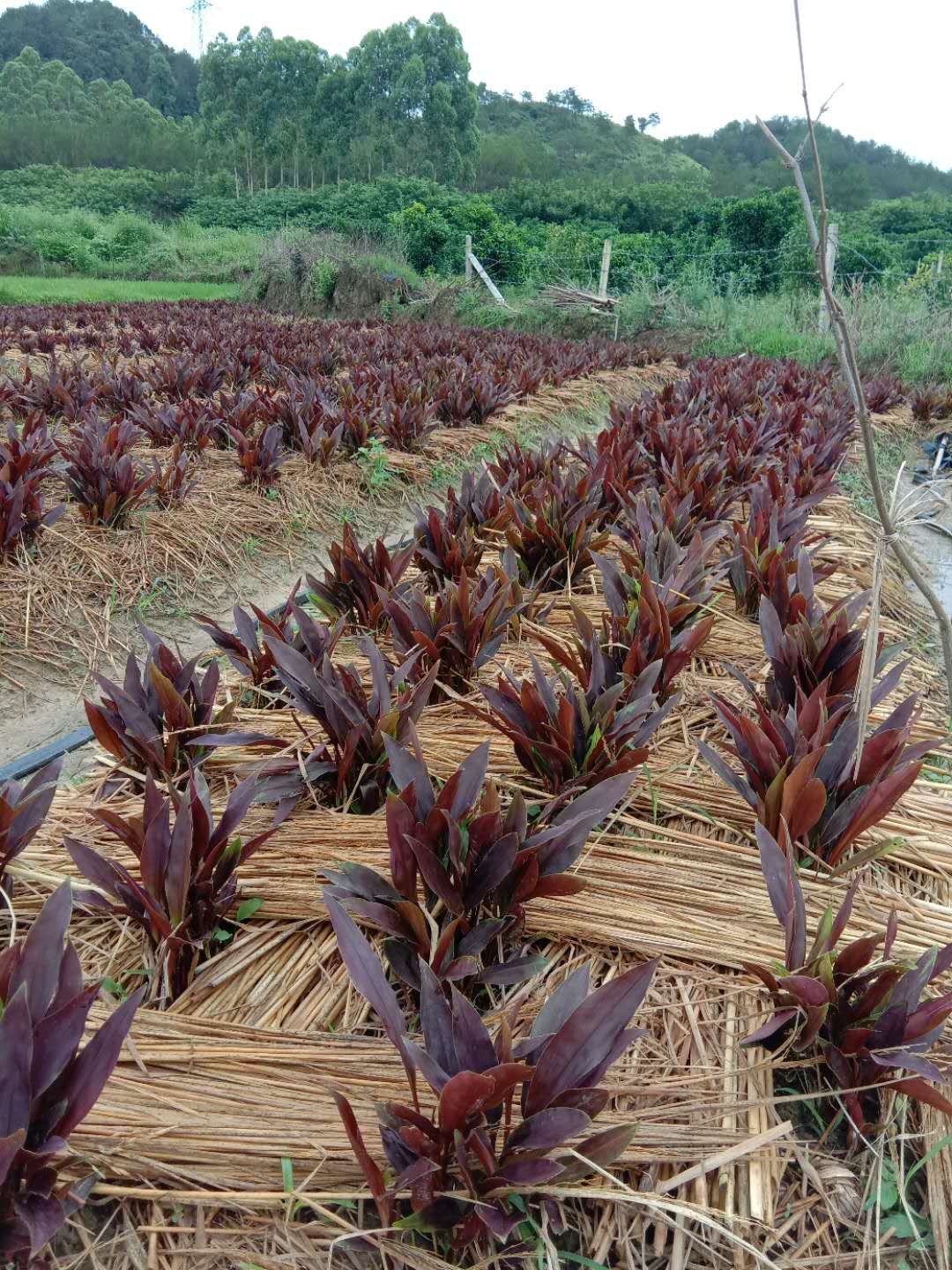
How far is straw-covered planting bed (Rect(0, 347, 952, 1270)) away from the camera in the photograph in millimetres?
892

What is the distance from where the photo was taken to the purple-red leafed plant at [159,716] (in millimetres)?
1772

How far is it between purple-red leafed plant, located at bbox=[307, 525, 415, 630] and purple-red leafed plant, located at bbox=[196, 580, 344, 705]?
28 centimetres

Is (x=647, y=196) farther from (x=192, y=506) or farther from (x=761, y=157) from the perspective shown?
(x=192, y=506)

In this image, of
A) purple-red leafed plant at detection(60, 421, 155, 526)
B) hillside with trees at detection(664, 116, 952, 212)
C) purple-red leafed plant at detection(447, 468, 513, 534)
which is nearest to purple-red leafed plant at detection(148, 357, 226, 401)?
purple-red leafed plant at detection(60, 421, 155, 526)

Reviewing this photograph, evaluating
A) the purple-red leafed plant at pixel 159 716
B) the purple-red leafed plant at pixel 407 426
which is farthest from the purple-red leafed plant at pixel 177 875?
the purple-red leafed plant at pixel 407 426

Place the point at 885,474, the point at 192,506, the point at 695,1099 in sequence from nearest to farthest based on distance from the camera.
→ 1. the point at 695,1099
2. the point at 192,506
3. the point at 885,474

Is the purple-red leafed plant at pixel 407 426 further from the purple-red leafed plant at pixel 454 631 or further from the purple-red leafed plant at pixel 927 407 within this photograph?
the purple-red leafed plant at pixel 927 407

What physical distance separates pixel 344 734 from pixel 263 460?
128 inches

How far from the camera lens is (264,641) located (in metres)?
2.02

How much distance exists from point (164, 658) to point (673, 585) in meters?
1.48

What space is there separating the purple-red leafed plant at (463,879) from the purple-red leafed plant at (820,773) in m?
0.37

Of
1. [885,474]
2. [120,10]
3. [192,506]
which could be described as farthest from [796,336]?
[120,10]

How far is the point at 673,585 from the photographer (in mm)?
2328

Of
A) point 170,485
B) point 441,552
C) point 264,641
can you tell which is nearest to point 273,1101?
point 264,641
